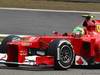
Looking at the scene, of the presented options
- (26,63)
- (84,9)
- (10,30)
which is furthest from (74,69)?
(84,9)

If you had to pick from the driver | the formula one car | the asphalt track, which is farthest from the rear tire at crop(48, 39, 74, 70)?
the asphalt track

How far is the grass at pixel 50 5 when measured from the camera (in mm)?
27734

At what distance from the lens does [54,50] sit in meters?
12.0

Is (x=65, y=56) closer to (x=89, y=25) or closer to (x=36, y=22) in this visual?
(x=89, y=25)

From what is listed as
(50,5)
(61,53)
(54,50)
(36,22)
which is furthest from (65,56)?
(50,5)

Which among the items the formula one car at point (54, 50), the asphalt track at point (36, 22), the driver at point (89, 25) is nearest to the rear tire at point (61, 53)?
the formula one car at point (54, 50)

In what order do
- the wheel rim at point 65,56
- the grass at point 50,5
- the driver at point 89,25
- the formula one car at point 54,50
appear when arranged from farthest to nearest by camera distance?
the grass at point 50,5, the driver at point 89,25, the wheel rim at point 65,56, the formula one car at point 54,50

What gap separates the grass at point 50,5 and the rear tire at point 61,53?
15.2 metres

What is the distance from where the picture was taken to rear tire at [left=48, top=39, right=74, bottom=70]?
12.0 metres

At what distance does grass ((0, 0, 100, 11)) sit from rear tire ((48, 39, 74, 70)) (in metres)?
15.2

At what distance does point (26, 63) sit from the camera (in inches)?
467

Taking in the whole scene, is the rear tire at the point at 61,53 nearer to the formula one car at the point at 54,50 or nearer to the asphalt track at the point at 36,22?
the formula one car at the point at 54,50

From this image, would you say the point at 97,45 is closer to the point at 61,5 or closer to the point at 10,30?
the point at 10,30

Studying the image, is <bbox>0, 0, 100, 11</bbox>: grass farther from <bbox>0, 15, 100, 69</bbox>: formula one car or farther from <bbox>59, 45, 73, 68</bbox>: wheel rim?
<bbox>59, 45, 73, 68</bbox>: wheel rim
